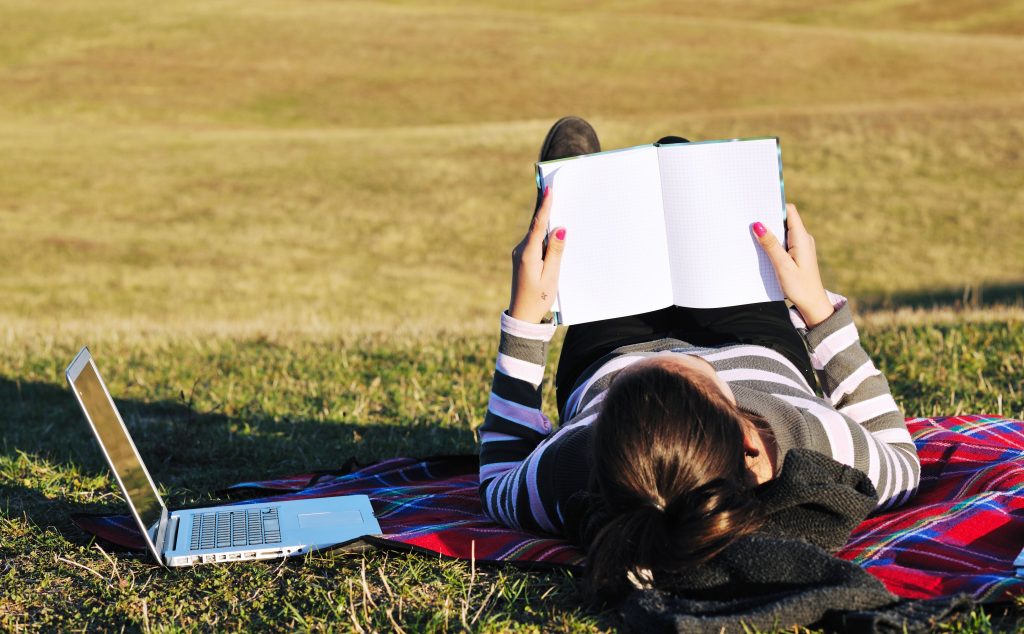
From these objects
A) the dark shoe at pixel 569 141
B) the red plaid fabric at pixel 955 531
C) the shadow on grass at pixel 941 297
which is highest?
the dark shoe at pixel 569 141

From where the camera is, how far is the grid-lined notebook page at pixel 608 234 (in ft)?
12.5

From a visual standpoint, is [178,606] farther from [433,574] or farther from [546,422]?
[546,422]

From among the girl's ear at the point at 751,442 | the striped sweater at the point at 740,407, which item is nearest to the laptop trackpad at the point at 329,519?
the striped sweater at the point at 740,407

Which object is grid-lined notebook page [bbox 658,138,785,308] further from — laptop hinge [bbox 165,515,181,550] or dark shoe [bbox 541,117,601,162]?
laptop hinge [bbox 165,515,181,550]

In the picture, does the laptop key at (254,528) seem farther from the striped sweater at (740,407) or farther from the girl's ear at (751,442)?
the girl's ear at (751,442)

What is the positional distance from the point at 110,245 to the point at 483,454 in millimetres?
17785

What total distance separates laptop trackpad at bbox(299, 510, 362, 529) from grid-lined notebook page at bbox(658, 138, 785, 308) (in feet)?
4.54

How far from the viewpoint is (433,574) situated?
3250 millimetres

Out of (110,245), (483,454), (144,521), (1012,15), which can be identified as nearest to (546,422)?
(483,454)

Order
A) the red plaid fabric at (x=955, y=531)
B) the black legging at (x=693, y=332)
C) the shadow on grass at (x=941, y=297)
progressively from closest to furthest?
the red plaid fabric at (x=955, y=531), the black legging at (x=693, y=332), the shadow on grass at (x=941, y=297)

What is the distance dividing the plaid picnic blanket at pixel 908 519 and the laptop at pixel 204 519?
0.13 metres

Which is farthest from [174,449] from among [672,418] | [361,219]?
[361,219]

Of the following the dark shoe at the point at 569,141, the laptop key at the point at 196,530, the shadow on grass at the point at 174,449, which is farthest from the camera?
the dark shoe at the point at 569,141

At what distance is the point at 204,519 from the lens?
146 inches
